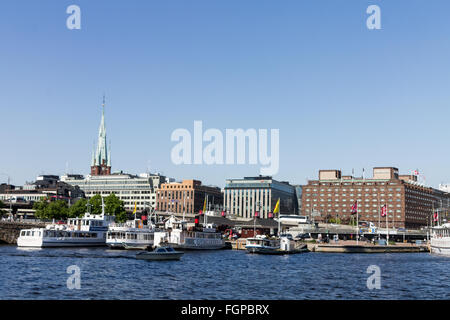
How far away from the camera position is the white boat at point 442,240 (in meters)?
147

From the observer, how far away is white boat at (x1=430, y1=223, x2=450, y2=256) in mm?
146875

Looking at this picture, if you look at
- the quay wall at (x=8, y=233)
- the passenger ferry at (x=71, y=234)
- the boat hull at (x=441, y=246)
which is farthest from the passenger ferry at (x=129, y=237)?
the boat hull at (x=441, y=246)

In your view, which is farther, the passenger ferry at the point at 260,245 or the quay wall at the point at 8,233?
the quay wall at the point at 8,233

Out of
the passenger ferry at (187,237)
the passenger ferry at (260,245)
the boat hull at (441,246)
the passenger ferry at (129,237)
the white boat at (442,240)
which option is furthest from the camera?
the white boat at (442,240)

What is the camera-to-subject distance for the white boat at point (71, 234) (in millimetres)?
130250

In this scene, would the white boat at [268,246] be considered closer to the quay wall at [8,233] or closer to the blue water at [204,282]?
the blue water at [204,282]

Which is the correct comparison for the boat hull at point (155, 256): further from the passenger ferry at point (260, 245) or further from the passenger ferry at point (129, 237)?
the passenger ferry at point (260, 245)

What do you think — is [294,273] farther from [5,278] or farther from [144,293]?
[5,278]

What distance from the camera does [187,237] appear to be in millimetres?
141000

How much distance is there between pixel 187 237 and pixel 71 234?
31554 mm

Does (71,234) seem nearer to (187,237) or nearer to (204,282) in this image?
(187,237)

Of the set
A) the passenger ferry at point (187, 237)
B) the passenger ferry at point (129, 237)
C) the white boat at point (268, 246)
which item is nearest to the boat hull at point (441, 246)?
the white boat at point (268, 246)

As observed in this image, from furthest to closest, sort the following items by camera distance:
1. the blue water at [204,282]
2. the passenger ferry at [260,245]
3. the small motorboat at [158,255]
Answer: the passenger ferry at [260,245]
the small motorboat at [158,255]
the blue water at [204,282]
